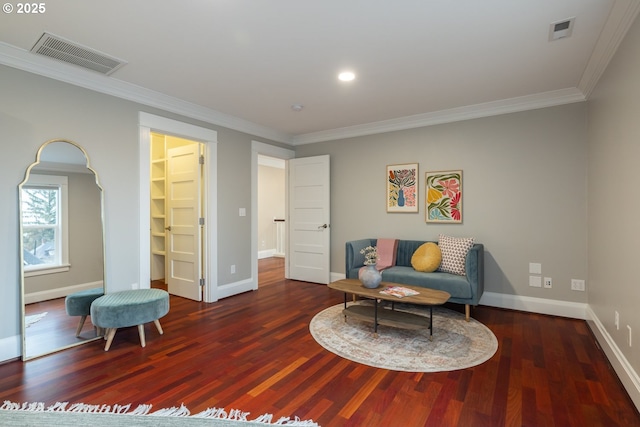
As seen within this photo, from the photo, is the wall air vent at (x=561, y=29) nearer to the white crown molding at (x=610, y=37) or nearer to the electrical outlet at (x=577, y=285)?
the white crown molding at (x=610, y=37)

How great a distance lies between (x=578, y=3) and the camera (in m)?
1.98

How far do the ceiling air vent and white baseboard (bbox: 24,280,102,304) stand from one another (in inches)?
76.9

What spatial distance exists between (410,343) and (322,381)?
98cm

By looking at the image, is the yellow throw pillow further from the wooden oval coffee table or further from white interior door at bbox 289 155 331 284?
white interior door at bbox 289 155 331 284

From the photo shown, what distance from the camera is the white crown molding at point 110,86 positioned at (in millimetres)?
2502

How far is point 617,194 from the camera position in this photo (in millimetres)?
2320

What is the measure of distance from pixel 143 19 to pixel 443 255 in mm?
3639

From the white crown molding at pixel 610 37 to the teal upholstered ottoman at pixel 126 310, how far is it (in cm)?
405

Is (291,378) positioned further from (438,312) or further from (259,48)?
(259,48)

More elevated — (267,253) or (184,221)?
(184,221)

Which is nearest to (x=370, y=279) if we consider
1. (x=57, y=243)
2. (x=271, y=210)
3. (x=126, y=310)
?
(x=126, y=310)

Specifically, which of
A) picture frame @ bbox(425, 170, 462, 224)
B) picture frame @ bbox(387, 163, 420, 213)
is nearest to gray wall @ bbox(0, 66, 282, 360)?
picture frame @ bbox(387, 163, 420, 213)

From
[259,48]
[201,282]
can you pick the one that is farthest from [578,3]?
[201,282]

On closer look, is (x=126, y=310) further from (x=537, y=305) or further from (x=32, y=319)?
(x=537, y=305)
